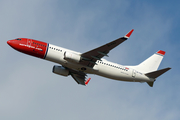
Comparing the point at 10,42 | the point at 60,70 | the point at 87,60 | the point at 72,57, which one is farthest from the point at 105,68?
the point at 10,42

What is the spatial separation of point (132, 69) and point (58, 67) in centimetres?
1364

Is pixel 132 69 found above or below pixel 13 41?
below

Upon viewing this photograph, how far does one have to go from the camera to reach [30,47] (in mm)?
39938

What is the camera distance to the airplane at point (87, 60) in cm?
3974

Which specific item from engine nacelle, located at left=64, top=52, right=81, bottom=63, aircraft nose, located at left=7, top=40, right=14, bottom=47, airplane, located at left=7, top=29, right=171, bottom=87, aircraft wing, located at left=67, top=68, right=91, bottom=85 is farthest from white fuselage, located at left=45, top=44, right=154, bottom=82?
aircraft nose, located at left=7, top=40, right=14, bottom=47

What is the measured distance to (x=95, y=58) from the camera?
4034 cm

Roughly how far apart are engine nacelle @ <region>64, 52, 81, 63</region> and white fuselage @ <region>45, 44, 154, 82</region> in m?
0.75

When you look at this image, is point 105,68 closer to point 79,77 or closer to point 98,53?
point 98,53

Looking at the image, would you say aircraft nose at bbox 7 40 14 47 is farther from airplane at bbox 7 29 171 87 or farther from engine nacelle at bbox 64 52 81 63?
engine nacelle at bbox 64 52 81 63

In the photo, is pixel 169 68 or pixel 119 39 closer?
pixel 119 39

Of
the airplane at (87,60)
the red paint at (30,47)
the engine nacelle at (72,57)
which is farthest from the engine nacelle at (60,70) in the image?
the engine nacelle at (72,57)

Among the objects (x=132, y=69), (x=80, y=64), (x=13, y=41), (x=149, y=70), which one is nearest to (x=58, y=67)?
(x=80, y=64)

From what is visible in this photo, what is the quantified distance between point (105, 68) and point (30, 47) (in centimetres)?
1307

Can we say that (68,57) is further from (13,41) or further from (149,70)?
(149,70)
